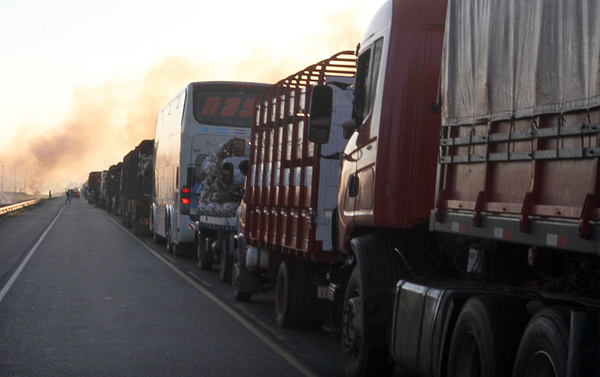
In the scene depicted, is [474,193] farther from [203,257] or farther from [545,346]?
[203,257]

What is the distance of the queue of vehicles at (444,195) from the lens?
4304 mm

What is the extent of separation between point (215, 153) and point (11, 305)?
635 centimetres

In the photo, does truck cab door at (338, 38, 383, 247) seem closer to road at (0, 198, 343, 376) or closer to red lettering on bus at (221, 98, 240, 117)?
road at (0, 198, 343, 376)

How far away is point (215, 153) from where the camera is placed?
17406 mm

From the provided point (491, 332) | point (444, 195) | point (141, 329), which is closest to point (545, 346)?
point (491, 332)

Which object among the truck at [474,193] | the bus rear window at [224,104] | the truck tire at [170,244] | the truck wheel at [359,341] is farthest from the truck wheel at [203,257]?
the truck wheel at [359,341]

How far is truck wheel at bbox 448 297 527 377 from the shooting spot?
4.83 m

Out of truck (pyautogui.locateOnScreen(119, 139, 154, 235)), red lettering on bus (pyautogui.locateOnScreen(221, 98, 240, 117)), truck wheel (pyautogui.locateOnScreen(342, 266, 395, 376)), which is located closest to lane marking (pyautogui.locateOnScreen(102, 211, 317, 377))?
truck wheel (pyautogui.locateOnScreen(342, 266, 395, 376))

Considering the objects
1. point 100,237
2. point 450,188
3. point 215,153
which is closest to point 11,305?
point 215,153

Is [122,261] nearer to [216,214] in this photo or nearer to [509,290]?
[216,214]

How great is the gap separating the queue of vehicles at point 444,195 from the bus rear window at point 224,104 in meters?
8.25

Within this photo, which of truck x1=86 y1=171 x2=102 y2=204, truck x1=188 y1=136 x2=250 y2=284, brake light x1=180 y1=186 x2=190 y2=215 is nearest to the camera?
truck x1=188 y1=136 x2=250 y2=284

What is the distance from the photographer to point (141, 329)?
10094mm

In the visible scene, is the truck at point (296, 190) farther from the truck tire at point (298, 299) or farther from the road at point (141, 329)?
the road at point (141, 329)
